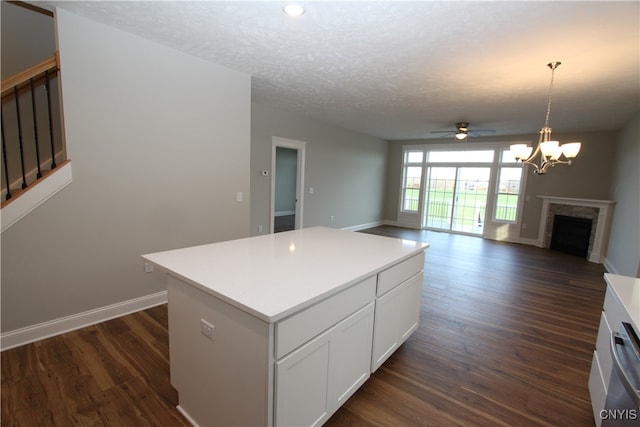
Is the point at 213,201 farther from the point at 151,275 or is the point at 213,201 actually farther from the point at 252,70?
the point at 252,70

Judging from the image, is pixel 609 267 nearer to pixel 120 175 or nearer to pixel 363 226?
pixel 363 226

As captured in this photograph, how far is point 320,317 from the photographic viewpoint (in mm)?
1379

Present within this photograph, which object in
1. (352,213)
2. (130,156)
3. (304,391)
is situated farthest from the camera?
(352,213)

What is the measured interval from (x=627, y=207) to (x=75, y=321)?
734 centimetres

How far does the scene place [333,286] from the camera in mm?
1408

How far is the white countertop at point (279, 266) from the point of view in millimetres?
1242

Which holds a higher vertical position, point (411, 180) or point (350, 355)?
point (411, 180)

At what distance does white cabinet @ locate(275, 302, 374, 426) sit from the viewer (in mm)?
1260

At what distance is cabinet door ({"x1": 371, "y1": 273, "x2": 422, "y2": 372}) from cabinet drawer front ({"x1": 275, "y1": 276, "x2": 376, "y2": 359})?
9.8 inches

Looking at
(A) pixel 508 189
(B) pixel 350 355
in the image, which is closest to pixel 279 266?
(B) pixel 350 355

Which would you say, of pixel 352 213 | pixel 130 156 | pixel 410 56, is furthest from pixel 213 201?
pixel 352 213

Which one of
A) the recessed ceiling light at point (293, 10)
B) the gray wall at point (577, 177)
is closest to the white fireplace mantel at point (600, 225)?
the gray wall at point (577, 177)

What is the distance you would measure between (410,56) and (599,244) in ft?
18.9

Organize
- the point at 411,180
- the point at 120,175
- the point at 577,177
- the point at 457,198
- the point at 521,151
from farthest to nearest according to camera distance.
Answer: the point at 411,180
the point at 457,198
the point at 577,177
the point at 521,151
the point at 120,175
